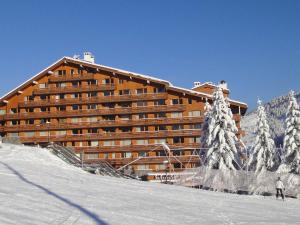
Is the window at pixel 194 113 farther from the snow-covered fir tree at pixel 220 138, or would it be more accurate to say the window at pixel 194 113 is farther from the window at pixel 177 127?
the snow-covered fir tree at pixel 220 138

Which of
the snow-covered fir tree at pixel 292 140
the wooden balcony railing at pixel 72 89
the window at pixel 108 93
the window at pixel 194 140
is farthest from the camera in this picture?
the window at pixel 108 93

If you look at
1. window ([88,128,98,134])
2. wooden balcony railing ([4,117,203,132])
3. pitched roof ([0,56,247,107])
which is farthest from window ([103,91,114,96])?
window ([88,128,98,134])

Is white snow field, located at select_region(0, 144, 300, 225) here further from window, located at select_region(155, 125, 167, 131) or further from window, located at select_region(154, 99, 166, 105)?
window, located at select_region(154, 99, 166, 105)

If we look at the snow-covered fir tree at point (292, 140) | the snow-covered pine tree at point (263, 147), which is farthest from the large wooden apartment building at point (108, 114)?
the snow-covered fir tree at point (292, 140)

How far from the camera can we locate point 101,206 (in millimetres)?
18234

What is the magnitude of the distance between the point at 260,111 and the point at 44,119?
33663 mm

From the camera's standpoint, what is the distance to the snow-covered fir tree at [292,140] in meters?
36.8

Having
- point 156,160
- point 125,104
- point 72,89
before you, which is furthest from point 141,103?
point 72,89

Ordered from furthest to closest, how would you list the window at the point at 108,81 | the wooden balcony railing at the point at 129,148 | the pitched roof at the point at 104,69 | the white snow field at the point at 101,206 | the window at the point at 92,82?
the window at the point at 92,82 < the window at the point at 108,81 < the pitched roof at the point at 104,69 < the wooden balcony railing at the point at 129,148 < the white snow field at the point at 101,206

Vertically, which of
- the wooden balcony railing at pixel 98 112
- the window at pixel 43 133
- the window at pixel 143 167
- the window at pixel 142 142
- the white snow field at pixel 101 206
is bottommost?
the white snow field at pixel 101 206

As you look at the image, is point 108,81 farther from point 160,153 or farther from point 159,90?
point 160,153

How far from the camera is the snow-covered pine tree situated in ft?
145

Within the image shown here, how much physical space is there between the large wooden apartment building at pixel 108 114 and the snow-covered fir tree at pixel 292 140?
1995cm

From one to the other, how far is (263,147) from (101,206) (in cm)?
2916
